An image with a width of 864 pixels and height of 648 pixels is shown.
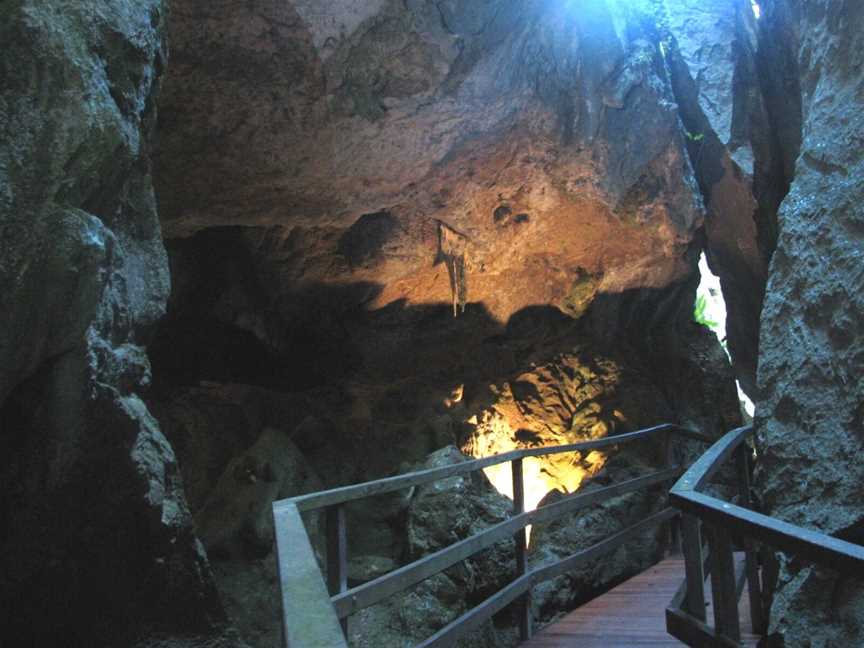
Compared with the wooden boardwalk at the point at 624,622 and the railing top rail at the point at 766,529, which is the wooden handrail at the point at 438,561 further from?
the railing top rail at the point at 766,529

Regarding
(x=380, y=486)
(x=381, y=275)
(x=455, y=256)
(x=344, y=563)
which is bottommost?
(x=344, y=563)

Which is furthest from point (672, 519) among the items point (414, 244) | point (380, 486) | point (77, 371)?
point (77, 371)

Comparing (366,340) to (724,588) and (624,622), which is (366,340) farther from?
(724,588)

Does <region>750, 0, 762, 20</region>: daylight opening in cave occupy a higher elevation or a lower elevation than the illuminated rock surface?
higher

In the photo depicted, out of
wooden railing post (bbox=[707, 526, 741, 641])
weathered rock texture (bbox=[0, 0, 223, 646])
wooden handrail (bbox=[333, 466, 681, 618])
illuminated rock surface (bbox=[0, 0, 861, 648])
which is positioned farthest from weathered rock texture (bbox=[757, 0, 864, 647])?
weathered rock texture (bbox=[0, 0, 223, 646])

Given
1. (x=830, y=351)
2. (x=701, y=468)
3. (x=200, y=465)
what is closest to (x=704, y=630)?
(x=701, y=468)

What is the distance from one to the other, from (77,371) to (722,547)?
8.67 ft

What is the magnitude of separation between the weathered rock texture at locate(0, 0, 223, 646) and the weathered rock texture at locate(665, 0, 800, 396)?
301 inches

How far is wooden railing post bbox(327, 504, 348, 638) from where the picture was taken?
8.33 ft

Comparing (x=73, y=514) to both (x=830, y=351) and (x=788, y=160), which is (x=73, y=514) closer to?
(x=830, y=351)

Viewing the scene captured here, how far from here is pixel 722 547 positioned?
1993mm

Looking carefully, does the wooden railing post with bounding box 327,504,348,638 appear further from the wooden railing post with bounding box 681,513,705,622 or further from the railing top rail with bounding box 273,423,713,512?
the wooden railing post with bounding box 681,513,705,622

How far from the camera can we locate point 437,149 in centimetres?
675

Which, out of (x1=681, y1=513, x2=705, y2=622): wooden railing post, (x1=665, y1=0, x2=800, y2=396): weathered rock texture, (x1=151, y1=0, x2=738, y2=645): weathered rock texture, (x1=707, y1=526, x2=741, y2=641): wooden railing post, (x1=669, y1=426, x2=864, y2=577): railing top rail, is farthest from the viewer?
(x1=665, y1=0, x2=800, y2=396): weathered rock texture
